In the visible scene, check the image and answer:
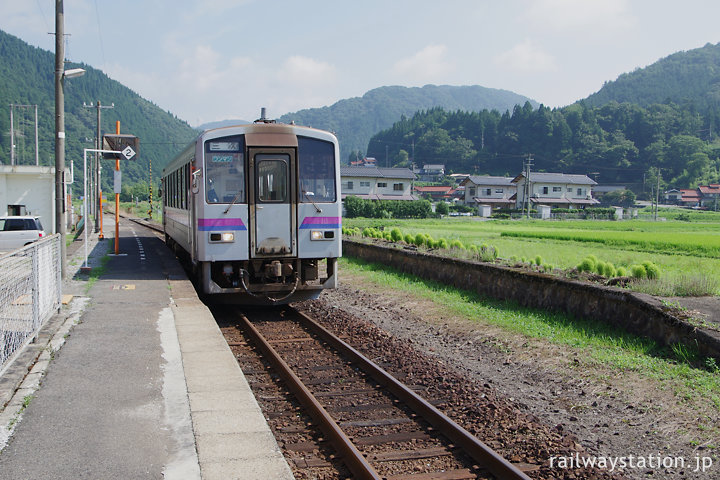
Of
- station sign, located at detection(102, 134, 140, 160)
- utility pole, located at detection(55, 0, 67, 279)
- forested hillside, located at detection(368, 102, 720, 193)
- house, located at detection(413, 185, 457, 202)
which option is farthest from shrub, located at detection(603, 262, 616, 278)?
forested hillside, located at detection(368, 102, 720, 193)

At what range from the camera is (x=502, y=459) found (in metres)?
4.44

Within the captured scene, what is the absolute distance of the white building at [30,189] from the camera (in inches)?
1264

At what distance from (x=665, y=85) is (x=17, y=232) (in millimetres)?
199175

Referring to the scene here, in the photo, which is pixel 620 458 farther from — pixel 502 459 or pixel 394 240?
pixel 394 240

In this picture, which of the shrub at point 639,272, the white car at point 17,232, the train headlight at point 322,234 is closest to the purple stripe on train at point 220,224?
the train headlight at point 322,234

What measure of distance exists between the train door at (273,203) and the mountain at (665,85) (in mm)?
180589

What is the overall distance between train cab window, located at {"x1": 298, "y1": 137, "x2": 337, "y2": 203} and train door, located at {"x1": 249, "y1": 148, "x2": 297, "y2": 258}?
0.21 metres

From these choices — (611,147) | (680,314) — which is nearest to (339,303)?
(680,314)

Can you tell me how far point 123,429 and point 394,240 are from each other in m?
16.4

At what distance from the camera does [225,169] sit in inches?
405

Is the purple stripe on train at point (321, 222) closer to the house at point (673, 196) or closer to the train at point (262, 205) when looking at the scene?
the train at point (262, 205)

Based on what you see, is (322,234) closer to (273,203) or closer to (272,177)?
(273,203)

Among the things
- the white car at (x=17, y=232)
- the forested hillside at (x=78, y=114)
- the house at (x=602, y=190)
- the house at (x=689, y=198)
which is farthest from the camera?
the house at (x=602, y=190)

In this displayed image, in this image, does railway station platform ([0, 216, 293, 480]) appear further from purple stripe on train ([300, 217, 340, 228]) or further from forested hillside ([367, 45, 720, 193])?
forested hillside ([367, 45, 720, 193])
